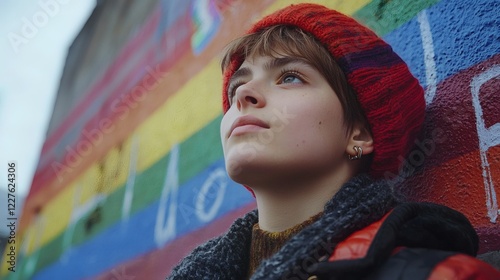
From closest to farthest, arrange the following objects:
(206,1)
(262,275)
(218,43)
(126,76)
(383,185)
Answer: (262,275)
(383,185)
(218,43)
(206,1)
(126,76)

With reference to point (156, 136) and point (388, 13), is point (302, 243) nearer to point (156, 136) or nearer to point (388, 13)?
point (388, 13)

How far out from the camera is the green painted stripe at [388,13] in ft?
4.91

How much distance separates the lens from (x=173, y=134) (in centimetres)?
258

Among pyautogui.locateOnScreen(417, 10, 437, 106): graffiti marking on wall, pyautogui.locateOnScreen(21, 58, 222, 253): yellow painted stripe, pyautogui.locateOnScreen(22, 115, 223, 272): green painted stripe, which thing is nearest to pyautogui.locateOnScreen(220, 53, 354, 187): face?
pyautogui.locateOnScreen(417, 10, 437, 106): graffiti marking on wall

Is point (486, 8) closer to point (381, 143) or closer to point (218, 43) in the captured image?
point (381, 143)

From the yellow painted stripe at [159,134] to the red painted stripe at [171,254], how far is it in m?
0.50

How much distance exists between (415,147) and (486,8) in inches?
14.9

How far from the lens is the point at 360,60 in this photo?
1197 mm

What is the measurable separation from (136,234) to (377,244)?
184cm

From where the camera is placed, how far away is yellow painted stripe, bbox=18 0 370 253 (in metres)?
2.34

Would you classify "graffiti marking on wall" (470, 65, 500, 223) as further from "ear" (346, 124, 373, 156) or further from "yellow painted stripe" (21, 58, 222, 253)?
"yellow painted stripe" (21, 58, 222, 253)

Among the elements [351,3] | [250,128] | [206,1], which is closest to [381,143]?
[250,128]

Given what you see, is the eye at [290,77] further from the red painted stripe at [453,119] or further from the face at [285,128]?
the red painted stripe at [453,119]

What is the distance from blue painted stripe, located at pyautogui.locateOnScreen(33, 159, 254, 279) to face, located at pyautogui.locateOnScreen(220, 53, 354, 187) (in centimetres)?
69
